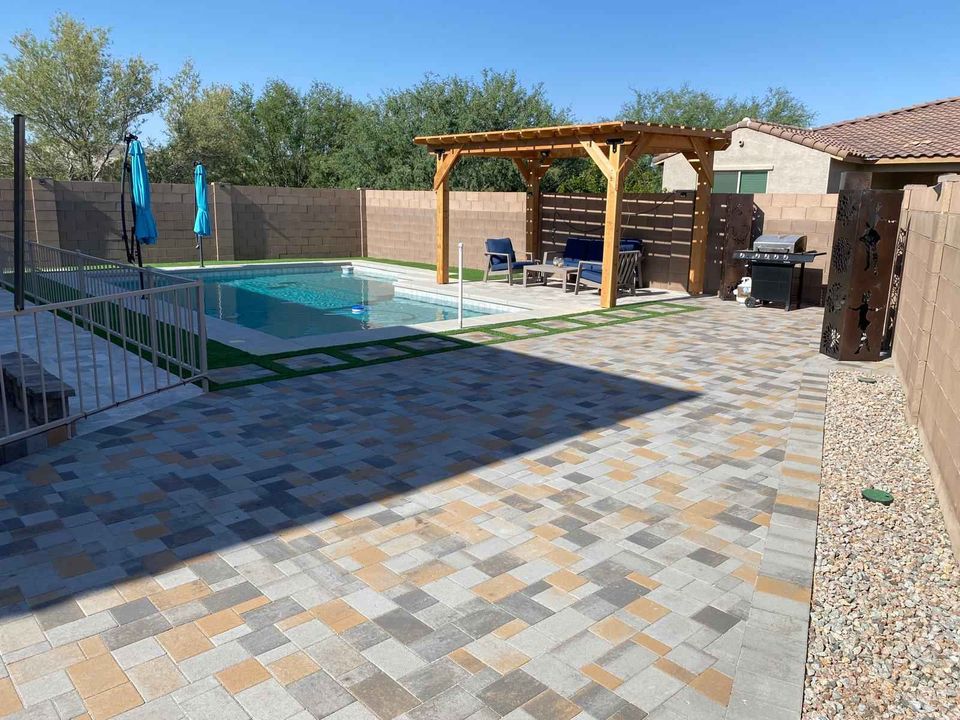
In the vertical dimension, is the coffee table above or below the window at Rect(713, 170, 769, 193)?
below

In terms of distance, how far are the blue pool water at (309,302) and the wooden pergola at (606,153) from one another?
6.77 feet

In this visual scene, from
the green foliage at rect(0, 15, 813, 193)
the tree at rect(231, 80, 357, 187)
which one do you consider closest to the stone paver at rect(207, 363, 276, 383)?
the green foliage at rect(0, 15, 813, 193)

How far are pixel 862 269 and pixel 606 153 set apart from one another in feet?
22.3

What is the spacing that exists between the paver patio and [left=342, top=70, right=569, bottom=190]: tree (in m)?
25.0

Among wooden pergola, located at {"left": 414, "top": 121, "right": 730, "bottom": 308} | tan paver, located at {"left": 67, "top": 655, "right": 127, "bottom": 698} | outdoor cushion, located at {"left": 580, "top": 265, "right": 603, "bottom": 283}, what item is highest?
wooden pergola, located at {"left": 414, "top": 121, "right": 730, "bottom": 308}

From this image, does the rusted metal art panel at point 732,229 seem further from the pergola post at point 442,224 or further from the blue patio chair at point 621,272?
the pergola post at point 442,224

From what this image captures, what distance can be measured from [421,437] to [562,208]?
12208 mm

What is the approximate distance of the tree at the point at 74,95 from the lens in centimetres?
2828

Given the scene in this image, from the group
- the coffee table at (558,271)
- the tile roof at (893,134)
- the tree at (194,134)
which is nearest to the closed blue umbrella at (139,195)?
the coffee table at (558,271)

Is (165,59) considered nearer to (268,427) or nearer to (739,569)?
(268,427)

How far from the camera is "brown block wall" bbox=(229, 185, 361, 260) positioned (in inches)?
798

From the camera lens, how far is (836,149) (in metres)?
16.7

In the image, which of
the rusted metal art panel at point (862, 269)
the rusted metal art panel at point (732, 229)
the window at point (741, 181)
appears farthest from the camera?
the window at point (741, 181)

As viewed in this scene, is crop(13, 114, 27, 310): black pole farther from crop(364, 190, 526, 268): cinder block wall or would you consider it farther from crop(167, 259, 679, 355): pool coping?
crop(364, 190, 526, 268): cinder block wall
